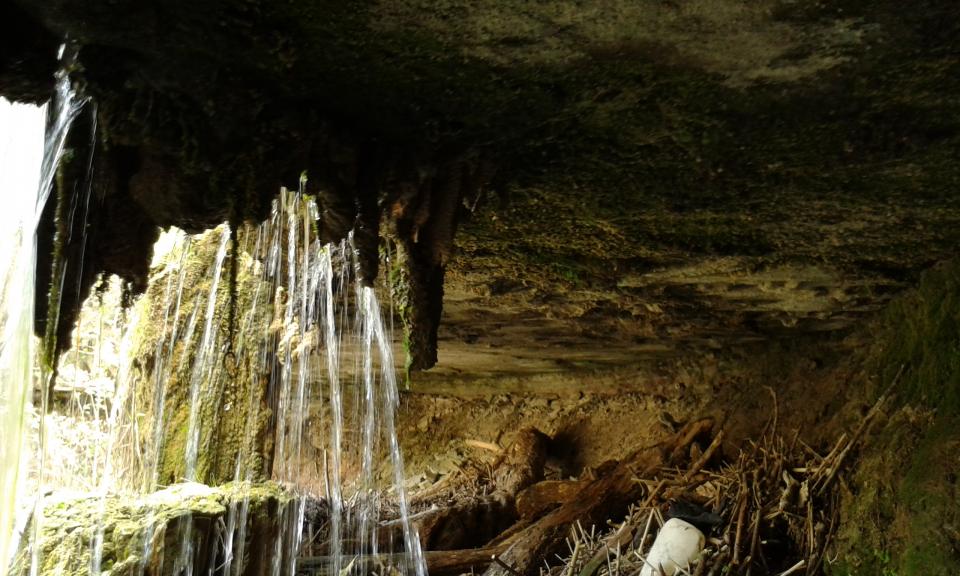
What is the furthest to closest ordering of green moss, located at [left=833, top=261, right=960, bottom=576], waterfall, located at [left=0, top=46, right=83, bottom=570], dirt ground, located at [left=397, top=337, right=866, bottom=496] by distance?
dirt ground, located at [left=397, top=337, right=866, bottom=496] < green moss, located at [left=833, top=261, right=960, bottom=576] < waterfall, located at [left=0, top=46, right=83, bottom=570]

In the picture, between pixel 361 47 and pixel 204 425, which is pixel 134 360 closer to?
pixel 204 425

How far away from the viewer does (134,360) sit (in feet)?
17.3

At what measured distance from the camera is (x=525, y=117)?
2855 millimetres

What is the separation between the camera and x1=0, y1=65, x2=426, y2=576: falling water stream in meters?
3.24

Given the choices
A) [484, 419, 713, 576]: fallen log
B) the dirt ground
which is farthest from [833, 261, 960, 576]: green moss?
[484, 419, 713, 576]: fallen log

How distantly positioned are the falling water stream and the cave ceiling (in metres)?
0.47

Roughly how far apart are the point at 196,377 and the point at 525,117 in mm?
3312

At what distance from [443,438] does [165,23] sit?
801cm

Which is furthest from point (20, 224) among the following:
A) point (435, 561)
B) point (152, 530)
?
point (435, 561)

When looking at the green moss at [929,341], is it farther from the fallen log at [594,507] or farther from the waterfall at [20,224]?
the waterfall at [20,224]

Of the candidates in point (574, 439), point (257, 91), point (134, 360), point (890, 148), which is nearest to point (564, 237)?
point (890, 148)

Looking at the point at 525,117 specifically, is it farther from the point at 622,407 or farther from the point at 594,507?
the point at 622,407

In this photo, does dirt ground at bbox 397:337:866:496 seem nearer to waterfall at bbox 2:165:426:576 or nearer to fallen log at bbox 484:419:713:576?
fallen log at bbox 484:419:713:576

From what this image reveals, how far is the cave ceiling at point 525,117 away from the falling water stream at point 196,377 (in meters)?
0.47
